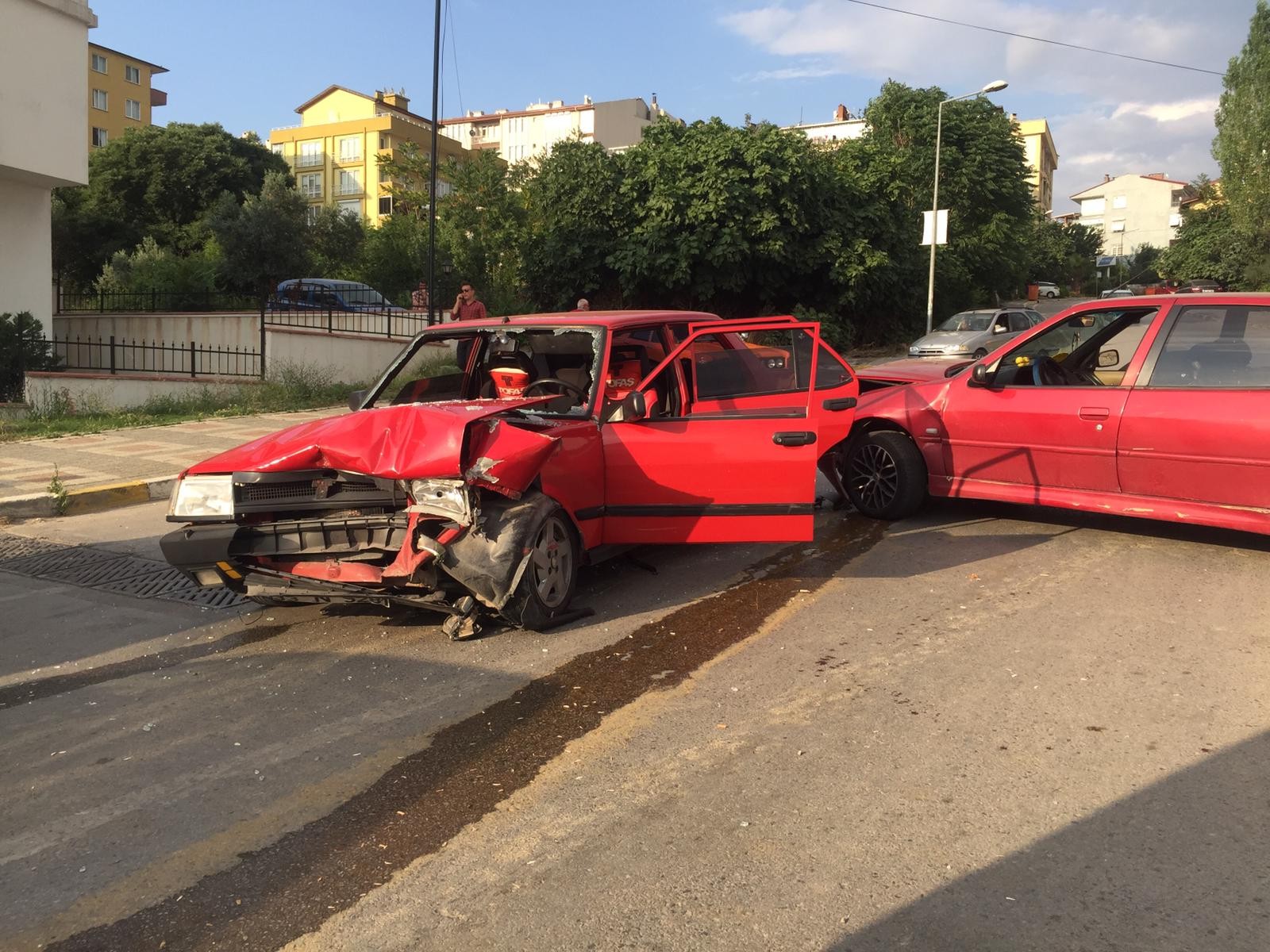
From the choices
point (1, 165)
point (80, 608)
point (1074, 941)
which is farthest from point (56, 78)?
point (1074, 941)

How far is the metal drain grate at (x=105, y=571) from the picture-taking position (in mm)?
6488

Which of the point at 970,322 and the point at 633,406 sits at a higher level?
the point at 970,322

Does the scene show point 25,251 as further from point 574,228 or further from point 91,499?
point 91,499

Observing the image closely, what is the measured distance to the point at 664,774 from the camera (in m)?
3.65

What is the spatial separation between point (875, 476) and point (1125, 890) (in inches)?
204

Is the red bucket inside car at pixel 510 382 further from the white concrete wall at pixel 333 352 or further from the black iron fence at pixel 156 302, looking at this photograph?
the black iron fence at pixel 156 302

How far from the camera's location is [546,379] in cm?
653

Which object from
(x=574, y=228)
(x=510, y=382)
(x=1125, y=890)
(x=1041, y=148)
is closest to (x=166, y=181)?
(x=574, y=228)

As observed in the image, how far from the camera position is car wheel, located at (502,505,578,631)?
509 cm

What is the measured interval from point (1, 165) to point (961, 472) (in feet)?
61.0

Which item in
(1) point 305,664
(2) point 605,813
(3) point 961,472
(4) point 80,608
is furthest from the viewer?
(3) point 961,472

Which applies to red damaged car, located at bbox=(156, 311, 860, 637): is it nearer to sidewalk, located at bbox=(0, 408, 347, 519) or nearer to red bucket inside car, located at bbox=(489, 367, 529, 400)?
red bucket inside car, located at bbox=(489, 367, 529, 400)

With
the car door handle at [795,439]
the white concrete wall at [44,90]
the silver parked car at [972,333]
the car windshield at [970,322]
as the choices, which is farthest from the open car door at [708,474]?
the car windshield at [970,322]

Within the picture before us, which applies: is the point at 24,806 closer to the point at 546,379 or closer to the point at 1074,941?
the point at 1074,941
